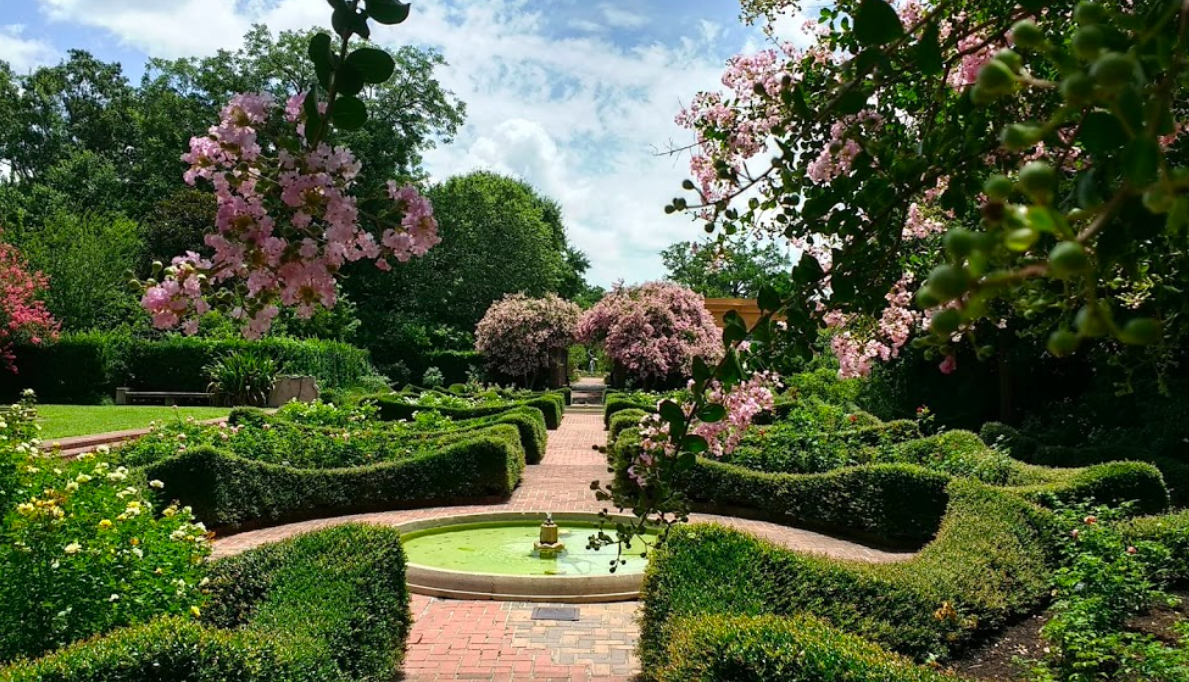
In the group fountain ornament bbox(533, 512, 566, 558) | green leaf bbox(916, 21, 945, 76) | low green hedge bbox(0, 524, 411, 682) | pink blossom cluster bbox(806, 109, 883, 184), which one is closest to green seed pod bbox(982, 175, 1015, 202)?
green leaf bbox(916, 21, 945, 76)

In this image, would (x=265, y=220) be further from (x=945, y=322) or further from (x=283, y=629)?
(x=283, y=629)

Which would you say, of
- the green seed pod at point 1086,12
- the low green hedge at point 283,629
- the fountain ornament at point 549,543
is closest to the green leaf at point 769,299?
the green seed pod at point 1086,12

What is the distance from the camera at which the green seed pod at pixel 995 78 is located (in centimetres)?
55

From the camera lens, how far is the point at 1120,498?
651 centimetres

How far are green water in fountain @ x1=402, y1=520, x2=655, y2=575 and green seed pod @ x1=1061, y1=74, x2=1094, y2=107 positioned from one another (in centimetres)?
577

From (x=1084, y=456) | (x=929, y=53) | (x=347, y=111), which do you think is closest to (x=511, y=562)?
(x=347, y=111)

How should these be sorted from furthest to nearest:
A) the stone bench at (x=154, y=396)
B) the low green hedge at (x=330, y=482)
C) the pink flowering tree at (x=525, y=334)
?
the pink flowering tree at (x=525, y=334)
the stone bench at (x=154, y=396)
the low green hedge at (x=330, y=482)

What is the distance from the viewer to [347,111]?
1.34 meters

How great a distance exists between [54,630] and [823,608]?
3.50m

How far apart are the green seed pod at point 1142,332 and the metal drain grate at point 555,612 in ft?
17.3

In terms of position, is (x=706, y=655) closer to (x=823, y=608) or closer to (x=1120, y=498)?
(x=823, y=608)

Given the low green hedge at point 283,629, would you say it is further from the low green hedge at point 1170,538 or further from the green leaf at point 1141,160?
the low green hedge at point 1170,538

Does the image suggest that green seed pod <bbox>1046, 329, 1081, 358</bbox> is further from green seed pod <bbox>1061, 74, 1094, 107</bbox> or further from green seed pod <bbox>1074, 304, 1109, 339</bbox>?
green seed pod <bbox>1061, 74, 1094, 107</bbox>

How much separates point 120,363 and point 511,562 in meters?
16.6
